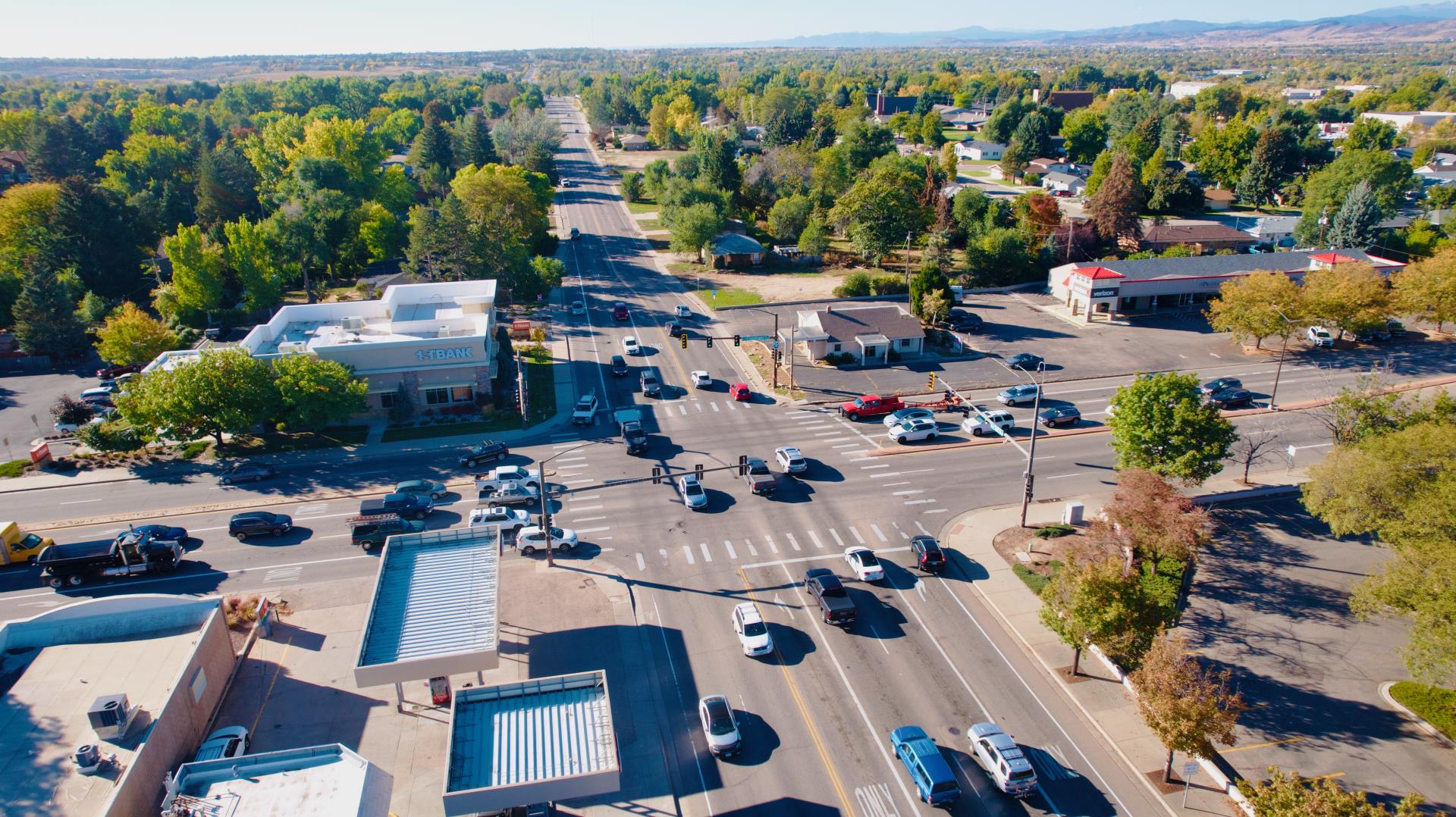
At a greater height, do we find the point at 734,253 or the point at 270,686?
the point at 734,253

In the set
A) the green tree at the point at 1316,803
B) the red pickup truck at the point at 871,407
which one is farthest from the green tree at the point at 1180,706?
the red pickup truck at the point at 871,407

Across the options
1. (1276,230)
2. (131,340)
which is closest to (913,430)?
(131,340)

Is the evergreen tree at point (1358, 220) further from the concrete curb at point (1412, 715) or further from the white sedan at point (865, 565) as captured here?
the white sedan at point (865, 565)

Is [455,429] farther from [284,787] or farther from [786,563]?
[284,787]

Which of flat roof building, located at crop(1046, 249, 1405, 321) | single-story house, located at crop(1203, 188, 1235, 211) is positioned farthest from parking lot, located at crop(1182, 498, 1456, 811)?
single-story house, located at crop(1203, 188, 1235, 211)

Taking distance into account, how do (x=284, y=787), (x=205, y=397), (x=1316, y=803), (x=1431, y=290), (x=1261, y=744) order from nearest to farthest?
(x=1316, y=803), (x=284, y=787), (x=1261, y=744), (x=205, y=397), (x=1431, y=290)

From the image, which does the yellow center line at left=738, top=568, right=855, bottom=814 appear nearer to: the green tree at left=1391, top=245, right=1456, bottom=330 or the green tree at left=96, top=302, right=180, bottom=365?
the green tree at left=96, top=302, right=180, bottom=365
